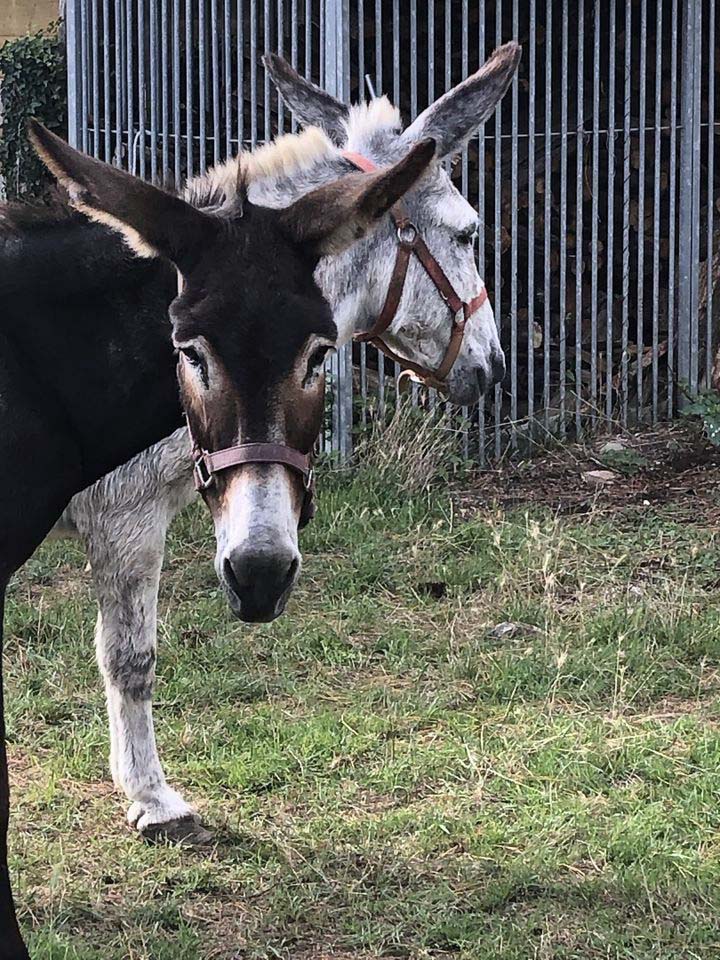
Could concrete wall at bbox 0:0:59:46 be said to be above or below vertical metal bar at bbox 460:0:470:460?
above

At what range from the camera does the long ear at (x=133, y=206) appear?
108 inches

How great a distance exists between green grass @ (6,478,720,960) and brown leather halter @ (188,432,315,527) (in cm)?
125

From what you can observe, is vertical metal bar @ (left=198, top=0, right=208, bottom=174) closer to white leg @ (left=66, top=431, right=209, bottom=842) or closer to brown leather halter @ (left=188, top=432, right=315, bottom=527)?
white leg @ (left=66, top=431, right=209, bottom=842)

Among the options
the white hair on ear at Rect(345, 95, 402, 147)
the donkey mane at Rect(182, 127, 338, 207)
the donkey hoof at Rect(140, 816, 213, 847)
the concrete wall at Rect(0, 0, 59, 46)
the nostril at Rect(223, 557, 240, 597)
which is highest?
the concrete wall at Rect(0, 0, 59, 46)

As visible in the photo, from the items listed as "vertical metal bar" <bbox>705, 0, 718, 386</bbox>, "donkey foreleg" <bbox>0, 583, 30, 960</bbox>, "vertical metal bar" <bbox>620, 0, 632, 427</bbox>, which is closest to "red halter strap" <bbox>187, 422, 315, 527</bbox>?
"donkey foreleg" <bbox>0, 583, 30, 960</bbox>

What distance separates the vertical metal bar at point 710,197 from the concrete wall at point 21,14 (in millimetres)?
5619

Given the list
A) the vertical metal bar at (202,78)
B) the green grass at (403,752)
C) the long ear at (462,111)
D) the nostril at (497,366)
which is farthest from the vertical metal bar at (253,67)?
the nostril at (497,366)

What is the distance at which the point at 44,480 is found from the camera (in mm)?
3100

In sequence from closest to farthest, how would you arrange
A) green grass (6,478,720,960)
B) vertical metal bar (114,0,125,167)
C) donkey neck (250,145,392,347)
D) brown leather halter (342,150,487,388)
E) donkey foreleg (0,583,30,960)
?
donkey foreleg (0,583,30,960), green grass (6,478,720,960), donkey neck (250,145,392,347), brown leather halter (342,150,487,388), vertical metal bar (114,0,125,167)

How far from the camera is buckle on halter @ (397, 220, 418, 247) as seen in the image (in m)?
4.14

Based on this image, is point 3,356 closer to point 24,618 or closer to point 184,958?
point 184,958

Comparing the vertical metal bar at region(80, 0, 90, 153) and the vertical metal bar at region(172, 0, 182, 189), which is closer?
the vertical metal bar at region(172, 0, 182, 189)

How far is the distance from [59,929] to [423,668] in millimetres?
1975

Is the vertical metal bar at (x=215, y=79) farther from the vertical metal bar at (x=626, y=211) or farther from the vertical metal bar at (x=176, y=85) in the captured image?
→ the vertical metal bar at (x=626, y=211)
